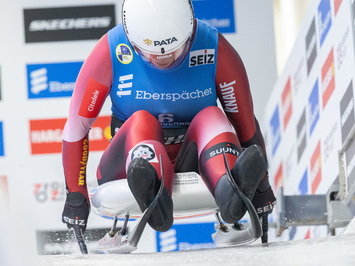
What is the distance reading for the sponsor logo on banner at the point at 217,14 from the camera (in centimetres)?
646

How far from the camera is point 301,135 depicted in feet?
16.3

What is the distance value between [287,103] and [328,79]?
4.66ft

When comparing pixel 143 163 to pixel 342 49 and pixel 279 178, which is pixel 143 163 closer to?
pixel 342 49

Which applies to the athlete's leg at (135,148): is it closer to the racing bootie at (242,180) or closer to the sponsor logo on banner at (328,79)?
the racing bootie at (242,180)

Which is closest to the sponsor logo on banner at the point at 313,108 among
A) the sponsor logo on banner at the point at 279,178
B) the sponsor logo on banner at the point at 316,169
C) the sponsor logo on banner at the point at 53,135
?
the sponsor logo on banner at the point at 316,169

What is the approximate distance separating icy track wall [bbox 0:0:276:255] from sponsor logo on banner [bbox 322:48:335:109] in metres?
2.30

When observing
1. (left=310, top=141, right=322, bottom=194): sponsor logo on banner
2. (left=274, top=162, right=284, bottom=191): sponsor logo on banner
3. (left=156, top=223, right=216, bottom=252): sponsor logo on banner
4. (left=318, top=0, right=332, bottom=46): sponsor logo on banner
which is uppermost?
(left=318, top=0, right=332, bottom=46): sponsor logo on banner

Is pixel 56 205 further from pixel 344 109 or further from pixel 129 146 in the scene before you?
pixel 129 146

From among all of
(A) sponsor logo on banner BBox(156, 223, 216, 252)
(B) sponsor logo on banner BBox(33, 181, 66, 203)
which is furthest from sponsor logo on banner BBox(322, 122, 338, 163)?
(B) sponsor logo on banner BBox(33, 181, 66, 203)

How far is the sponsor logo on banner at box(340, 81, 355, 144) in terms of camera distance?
3523 millimetres

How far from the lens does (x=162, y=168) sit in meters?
2.35

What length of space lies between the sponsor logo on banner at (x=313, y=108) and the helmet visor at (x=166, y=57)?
1.91 m

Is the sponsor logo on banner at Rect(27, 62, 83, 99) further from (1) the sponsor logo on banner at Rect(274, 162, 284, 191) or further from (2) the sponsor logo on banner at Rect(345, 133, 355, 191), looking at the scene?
(2) the sponsor logo on banner at Rect(345, 133, 355, 191)

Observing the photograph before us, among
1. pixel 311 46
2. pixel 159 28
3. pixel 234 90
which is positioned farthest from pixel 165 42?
pixel 311 46
